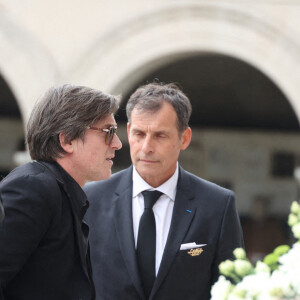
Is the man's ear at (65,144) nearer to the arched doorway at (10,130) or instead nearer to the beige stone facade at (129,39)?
the beige stone facade at (129,39)

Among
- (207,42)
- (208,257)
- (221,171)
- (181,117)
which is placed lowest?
(221,171)

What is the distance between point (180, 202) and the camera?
12.1 feet

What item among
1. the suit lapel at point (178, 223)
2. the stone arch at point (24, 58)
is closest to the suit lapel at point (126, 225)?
the suit lapel at point (178, 223)

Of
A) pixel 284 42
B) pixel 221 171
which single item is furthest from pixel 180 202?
pixel 221 171

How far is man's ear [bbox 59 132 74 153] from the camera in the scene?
2.79m

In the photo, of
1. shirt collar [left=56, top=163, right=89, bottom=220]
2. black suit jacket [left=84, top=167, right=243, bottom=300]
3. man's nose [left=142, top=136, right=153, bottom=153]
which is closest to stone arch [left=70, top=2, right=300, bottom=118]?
black suit jacket [left=84, top=167, right=243, bottom=300]

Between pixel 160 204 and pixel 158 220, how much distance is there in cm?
9

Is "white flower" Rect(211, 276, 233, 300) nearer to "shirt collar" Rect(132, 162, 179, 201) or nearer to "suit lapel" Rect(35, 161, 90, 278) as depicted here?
"suit lapel" Rect(35, 161, 90, 278)

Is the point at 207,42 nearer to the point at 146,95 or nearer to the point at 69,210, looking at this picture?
the point at 146,95

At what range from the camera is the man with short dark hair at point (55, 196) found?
254cm

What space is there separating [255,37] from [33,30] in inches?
112

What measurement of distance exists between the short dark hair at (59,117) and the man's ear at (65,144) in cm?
1

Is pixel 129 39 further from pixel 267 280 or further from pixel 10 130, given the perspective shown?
pixel 267 280

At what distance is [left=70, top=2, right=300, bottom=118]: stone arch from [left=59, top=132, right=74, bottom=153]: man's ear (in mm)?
6520
